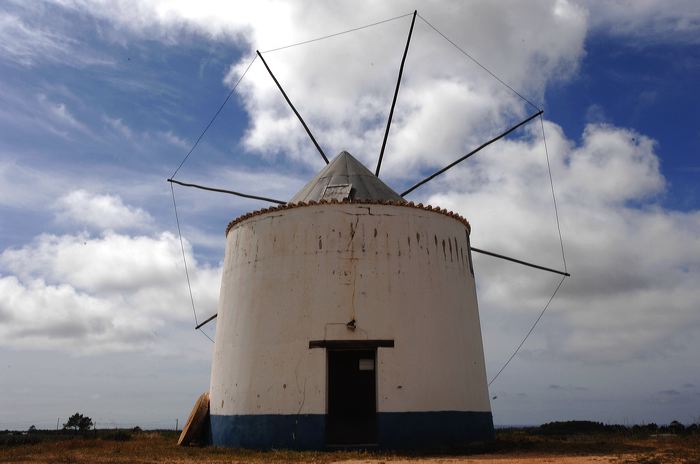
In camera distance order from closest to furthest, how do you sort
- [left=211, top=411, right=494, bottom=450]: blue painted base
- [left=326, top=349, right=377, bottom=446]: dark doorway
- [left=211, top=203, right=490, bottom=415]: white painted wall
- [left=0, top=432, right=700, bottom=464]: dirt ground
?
[left=0, top=432, right=700, bottom=464]: dirt ground
[left=211, top=411, right=494, bottom=450]: blue painted base
[left=211, top=203, right=490, bottom=415]: white painted wall
[left=326, top=349, right=377, bottom=446]: dark doorway

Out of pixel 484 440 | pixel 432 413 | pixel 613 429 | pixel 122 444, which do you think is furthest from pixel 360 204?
pixel 613 429

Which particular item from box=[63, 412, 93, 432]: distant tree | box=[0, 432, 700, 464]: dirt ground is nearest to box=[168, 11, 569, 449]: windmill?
box=[0, 432, 700, 464]: dirt ground

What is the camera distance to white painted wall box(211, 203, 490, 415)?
577 inches

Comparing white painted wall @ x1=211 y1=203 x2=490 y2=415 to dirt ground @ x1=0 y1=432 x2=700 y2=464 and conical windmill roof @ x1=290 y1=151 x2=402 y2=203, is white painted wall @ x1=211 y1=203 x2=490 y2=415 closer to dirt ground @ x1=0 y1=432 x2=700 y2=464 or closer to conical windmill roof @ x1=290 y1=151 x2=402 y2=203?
dirt ground @ x1=0 y1=432 x2=700 y2=464

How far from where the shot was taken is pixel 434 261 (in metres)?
15.9

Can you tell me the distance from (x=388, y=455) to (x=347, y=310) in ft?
10.9

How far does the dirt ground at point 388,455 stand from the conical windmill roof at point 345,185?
6632mm

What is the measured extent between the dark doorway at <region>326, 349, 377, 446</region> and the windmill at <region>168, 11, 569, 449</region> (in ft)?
0.40

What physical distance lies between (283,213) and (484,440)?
7421 mm

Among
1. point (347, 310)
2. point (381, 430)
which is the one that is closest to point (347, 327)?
point (347, 310)

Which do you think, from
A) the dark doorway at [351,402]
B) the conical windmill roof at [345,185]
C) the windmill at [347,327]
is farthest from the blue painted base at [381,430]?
the conical windmill roof at [345,185]

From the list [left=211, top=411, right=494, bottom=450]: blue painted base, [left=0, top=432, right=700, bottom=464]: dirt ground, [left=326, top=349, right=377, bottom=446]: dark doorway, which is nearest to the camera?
[left=0, top=432, right=700, bottom=464]: dirt ground

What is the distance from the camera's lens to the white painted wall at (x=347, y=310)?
14.6m

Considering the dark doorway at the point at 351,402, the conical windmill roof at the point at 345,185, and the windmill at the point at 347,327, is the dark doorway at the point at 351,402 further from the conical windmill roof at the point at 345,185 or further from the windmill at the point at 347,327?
the conical windmill roof at the point at 345,185
